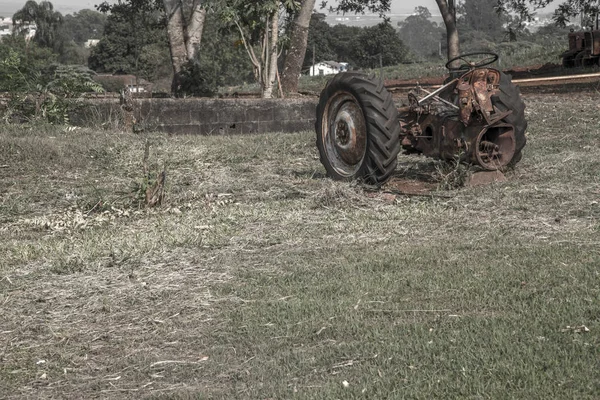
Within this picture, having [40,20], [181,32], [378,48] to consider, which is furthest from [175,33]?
[40,20]

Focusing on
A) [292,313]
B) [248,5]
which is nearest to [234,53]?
[248,5]

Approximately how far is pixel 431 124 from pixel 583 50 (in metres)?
18.0

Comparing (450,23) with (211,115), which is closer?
(211,115)

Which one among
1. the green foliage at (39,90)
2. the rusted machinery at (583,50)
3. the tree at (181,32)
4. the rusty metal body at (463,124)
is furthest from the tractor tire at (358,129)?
the rusted machinery at (583,50)

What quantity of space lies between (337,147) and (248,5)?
9958mm

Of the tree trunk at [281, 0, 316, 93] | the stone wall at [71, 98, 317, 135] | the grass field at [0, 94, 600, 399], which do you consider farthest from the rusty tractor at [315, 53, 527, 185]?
the tree trunk at [281, 0, 316, 93]

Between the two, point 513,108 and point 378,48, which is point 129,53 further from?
point 513,108

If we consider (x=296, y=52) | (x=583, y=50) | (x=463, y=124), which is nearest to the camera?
(x=463, y=124)

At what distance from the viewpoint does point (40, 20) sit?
4515 inches

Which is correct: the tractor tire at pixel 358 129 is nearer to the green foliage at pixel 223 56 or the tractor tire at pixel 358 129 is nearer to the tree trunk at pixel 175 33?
the tree trunk at pixel 175 33

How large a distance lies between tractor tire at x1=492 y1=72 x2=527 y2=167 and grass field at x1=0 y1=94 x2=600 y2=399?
317 millimetres

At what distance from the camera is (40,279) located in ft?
22.9

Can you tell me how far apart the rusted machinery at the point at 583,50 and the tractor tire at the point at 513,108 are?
53.5 ft

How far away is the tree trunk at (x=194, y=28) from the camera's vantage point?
25.4m
